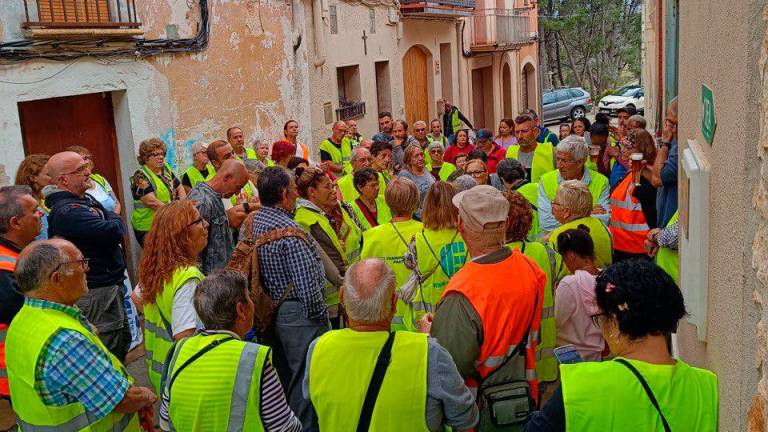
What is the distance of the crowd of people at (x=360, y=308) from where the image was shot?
242cm

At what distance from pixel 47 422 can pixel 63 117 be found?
5727 millimetres

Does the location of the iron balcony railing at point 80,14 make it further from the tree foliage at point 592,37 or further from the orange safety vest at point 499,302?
the tree foliage at point 592,37

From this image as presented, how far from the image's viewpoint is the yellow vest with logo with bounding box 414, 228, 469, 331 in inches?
175

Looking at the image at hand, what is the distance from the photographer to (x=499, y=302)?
336 cm

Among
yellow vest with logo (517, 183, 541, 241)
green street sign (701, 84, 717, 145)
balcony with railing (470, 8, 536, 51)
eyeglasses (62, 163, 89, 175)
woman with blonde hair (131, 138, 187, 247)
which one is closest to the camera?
green street sign (701, 84, 717, 145)

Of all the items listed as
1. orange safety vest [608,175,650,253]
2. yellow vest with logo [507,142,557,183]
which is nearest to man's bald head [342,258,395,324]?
orange safety vest [608,175,650,253]

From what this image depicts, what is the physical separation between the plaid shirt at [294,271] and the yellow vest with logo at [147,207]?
107 inches

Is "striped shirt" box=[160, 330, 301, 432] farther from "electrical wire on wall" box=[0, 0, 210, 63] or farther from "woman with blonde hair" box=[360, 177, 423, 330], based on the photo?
"electrical wire on wall" box=[0, 0, 210, 63]

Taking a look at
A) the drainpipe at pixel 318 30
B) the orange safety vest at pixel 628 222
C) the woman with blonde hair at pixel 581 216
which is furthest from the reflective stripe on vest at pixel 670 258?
the drainpipe at pixel 318 30

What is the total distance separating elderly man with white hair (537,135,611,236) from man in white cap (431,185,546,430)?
253 cm

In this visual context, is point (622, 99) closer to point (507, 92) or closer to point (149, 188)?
point (507, 92)

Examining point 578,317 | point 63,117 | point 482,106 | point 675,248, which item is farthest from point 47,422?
point 482,106

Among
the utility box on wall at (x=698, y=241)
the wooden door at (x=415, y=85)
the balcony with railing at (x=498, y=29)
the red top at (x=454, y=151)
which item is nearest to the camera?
the utility box on wall at (x=698, y=241)

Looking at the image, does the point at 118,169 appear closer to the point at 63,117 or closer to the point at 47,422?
the point at 63,117
